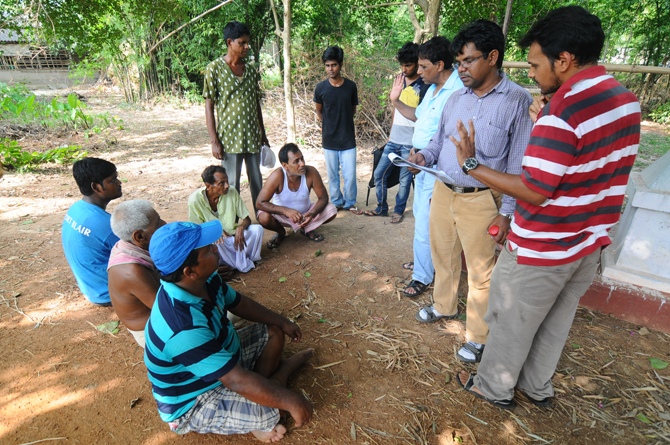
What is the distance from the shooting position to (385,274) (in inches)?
Result: 150

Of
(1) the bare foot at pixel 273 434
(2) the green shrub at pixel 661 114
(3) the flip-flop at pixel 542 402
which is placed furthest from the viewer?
(2) the green shrub at pixel 661 114

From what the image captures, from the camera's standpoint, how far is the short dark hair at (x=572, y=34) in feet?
4.76

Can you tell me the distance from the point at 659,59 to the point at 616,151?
15.4m

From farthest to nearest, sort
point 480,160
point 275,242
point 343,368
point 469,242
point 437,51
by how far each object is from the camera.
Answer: point 275,242 < point 437,51 < point 343,368 < point 469,242 < point 480,160

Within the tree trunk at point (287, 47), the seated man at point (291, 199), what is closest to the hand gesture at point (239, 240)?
the seated man at point (291, 199)

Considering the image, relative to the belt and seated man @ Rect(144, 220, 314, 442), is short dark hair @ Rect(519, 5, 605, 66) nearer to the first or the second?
the belt

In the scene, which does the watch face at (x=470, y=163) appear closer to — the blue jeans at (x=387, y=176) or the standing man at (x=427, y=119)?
the standing man at (x=427, y=119)

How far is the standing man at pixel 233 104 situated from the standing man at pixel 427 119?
206 centimetres

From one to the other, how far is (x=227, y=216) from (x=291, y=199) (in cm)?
79

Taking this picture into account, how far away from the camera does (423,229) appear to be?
3.25 meters

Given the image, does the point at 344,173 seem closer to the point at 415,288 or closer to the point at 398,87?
the point at 398,87

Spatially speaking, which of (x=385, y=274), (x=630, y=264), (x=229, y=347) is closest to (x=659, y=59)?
(x=630, y=264)

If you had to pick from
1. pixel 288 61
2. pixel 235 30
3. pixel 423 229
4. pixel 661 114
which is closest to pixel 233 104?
pixel 235 30

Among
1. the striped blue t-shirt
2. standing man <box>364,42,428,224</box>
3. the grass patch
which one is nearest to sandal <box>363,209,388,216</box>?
standing man <box>364,42,428,224</box>
